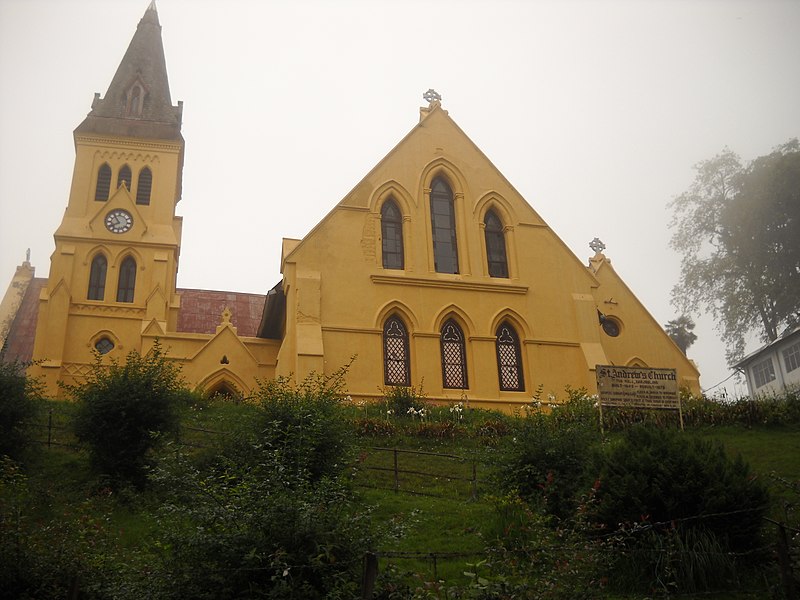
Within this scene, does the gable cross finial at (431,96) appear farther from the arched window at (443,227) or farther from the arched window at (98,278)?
the arched window at (98,278)

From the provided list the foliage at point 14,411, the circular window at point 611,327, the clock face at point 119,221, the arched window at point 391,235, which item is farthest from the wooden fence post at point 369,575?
the clock face at point 119,221

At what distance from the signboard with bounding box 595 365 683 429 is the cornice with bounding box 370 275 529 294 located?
337 inches

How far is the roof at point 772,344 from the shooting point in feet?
120

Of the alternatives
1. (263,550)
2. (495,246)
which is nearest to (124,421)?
(263,550)

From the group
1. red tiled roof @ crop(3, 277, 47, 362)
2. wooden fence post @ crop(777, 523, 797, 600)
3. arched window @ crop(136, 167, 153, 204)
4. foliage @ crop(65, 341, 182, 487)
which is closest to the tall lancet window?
arched window @ crop(136, 167, 153, 204)

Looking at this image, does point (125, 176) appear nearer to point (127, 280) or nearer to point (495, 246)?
point (127, 280)

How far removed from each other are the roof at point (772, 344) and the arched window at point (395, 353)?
19.0 metres

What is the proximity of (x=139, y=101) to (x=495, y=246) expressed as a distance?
24364 millimetres

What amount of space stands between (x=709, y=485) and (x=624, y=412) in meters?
10.0

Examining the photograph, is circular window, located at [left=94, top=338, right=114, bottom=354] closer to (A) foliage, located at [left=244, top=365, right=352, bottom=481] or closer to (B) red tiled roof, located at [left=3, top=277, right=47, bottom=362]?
(B) red tiled roof, located at [left=3, top=277, right=47, bottom=362]

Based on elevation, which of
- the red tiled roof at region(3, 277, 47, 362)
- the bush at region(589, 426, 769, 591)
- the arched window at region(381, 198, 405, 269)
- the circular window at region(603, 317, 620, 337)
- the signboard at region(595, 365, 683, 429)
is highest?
the red tiled roof at region(3, 277, 47, 362)

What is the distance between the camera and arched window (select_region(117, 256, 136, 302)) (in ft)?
127

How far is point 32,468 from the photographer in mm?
17000

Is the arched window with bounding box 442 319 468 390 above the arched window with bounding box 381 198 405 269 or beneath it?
beneath
